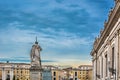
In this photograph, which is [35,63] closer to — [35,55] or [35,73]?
[35,55]

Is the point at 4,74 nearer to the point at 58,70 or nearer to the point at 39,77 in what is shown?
the point at 58,70

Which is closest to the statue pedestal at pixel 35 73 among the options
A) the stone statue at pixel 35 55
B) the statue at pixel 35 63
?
the statue at pixel 35 63

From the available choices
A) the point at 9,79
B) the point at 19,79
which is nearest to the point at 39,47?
the point at 9,79

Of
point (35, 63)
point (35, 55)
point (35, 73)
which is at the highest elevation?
point (35, 55)

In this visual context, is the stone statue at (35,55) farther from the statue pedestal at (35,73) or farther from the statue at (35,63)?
the statue pedestal at (35,73)

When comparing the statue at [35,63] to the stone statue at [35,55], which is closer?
the statue at [35,63]

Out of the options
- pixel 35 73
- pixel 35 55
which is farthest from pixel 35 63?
pixel 35 73

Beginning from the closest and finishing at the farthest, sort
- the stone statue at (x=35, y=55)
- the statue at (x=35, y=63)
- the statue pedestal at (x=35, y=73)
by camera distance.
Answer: the statue pedestal at (x=35, y=73)
the statue at (x=35, y=63)
the stone statue at (x=35, y=55)

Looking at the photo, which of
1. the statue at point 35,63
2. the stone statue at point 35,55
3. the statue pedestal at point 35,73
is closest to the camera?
the statue pedestal at point 35,73

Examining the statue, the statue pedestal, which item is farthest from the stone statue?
Answer: the statue pedestal

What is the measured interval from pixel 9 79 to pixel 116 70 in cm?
15213

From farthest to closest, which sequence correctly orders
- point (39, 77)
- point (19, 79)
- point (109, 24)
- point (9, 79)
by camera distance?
point (19, 79) → point (9, 79) → point (39, 77) → point (109, 24)

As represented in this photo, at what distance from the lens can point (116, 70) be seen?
28844 millimetres

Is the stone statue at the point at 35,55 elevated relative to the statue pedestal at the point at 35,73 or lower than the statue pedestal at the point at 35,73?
elevated
